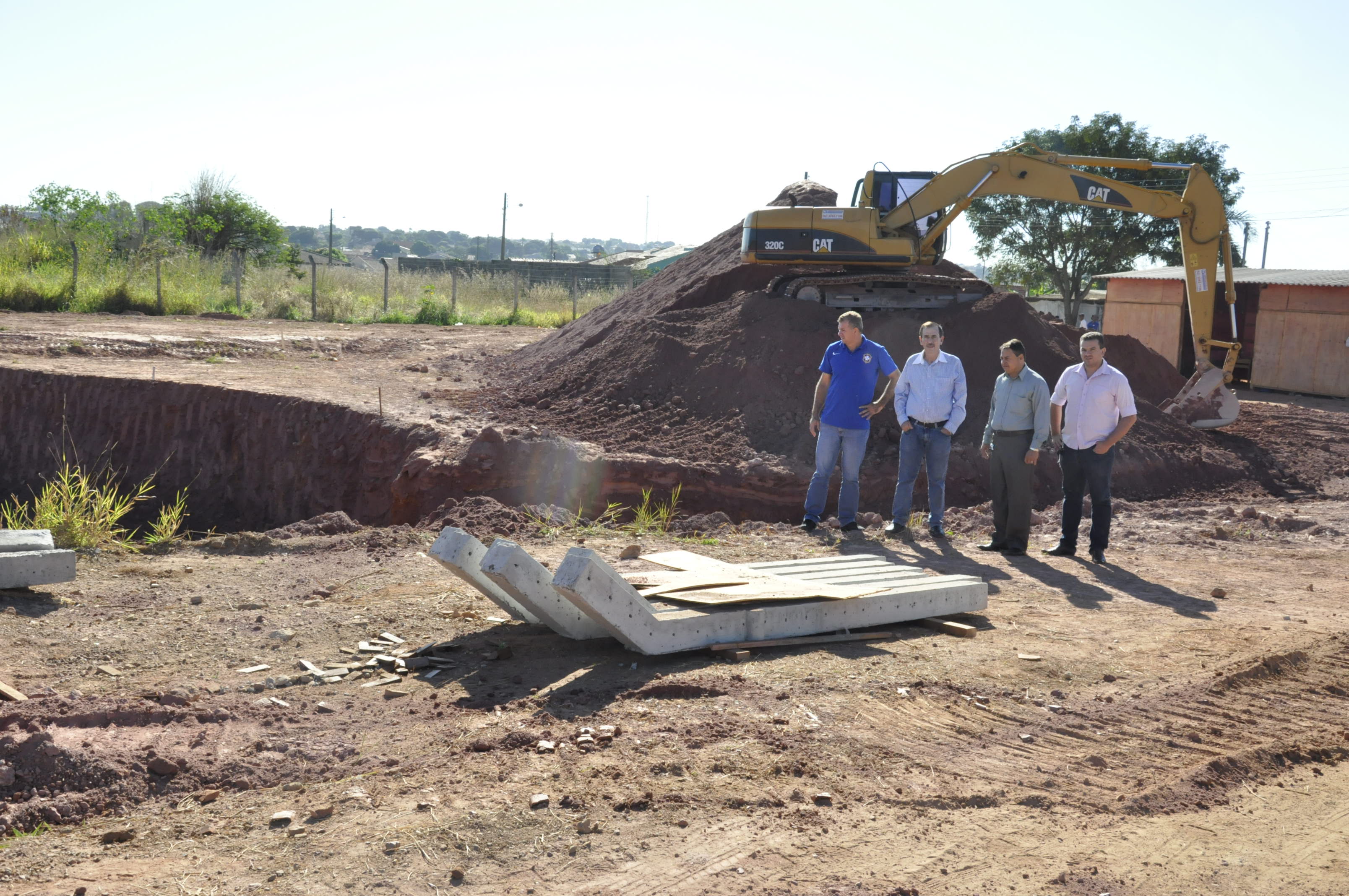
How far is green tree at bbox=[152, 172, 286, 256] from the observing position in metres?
34.5

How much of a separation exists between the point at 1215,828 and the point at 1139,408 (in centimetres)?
1166

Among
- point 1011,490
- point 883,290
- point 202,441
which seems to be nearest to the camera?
point 1011,490

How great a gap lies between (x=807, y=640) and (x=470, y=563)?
187 centimetres

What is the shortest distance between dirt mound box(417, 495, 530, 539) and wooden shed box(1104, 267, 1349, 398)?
1550 cm

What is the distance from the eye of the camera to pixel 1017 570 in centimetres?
779

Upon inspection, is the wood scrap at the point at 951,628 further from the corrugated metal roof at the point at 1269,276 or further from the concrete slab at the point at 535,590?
the corrugated metal roof at the point at 1269,276

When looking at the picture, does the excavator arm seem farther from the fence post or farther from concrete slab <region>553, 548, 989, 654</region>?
the fence post

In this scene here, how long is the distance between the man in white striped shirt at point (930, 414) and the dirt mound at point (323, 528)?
15.4 ft

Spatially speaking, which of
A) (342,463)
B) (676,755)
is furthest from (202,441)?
(676,755)

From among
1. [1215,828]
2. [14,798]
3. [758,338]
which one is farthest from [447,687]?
[758,338]

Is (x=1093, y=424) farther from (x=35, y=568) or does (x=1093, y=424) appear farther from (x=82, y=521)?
(x=82, y=521)

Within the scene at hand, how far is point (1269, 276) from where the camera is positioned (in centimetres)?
2336

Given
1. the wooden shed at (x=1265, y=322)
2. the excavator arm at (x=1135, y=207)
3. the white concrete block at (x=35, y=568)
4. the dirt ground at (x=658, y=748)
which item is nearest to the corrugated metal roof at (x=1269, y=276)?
the wooden shed at (x=1265, y=322)

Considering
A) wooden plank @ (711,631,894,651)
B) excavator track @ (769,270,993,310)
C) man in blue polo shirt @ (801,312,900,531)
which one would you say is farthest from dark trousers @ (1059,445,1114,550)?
excavator track @ (769,270,993,310)
